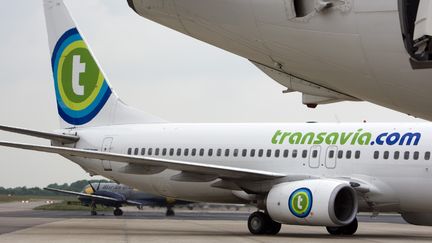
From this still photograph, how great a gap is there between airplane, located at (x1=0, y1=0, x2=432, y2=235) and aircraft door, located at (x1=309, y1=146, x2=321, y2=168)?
2 cm

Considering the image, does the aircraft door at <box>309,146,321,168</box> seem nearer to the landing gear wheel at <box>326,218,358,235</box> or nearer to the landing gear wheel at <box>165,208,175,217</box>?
the landing gear wheel at <box>326,218,358,235</box>

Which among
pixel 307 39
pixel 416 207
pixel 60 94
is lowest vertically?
pixel 416 207

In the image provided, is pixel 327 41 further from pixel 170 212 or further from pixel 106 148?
pixel 170 212

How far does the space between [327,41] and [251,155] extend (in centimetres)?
1611

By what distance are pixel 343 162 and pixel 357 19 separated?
14845 mm

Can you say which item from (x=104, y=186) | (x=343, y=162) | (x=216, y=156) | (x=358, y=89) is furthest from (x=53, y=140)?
(x=104, y=186)

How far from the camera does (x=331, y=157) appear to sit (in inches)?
757

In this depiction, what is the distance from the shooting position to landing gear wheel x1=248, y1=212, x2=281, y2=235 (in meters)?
18.9

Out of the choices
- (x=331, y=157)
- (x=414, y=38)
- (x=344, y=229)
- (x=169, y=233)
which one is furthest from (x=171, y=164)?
(x=414, y=38)

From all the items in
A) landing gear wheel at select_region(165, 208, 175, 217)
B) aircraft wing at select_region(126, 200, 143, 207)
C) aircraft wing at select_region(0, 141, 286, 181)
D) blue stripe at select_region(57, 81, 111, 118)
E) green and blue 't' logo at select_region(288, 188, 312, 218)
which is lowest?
landing gear wheel at select_region(165, 208, 175, 217)

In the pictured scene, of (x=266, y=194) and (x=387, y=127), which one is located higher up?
(x=387, y=127)

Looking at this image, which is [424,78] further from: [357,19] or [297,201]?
[297,201]

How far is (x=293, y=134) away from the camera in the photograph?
799 inches

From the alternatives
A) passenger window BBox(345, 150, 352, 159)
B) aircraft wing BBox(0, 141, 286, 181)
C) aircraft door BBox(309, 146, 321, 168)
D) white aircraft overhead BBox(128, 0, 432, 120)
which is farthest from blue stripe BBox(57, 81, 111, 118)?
white aircraft overhead BBox(128, 0, 432, 120)
